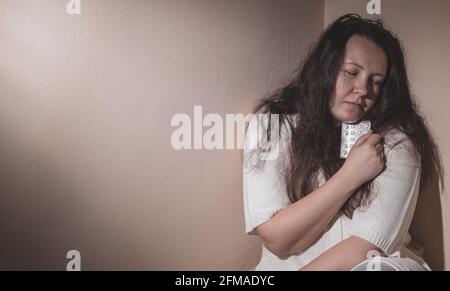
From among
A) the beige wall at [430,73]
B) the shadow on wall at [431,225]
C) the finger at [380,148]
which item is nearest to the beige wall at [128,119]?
the beige wall at [430,73]

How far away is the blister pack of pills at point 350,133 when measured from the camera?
1276mm

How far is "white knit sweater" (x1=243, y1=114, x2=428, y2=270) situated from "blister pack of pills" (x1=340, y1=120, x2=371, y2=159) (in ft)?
0.19

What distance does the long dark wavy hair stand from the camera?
4.21 feet

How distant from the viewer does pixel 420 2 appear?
4.20ft

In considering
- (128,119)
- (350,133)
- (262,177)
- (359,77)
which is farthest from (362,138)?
(128,119)

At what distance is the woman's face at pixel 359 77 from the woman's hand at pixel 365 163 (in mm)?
100

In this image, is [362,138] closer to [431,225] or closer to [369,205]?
[369,205]

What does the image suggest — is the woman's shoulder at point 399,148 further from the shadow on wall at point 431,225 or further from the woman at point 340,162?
the shadow on wall at point 431,225

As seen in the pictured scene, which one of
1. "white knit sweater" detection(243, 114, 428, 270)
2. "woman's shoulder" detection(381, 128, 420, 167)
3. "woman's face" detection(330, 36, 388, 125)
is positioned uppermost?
"woman's face" detection(330, 36, 388, 125)

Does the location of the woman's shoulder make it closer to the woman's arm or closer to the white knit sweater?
the white knit sweater

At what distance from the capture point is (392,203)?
119 cm

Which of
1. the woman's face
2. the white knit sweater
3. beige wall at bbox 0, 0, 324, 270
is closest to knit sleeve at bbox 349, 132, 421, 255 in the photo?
the white knit sweater

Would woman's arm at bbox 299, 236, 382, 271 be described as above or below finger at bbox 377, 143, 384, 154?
below

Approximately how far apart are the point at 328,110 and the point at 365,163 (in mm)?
191
